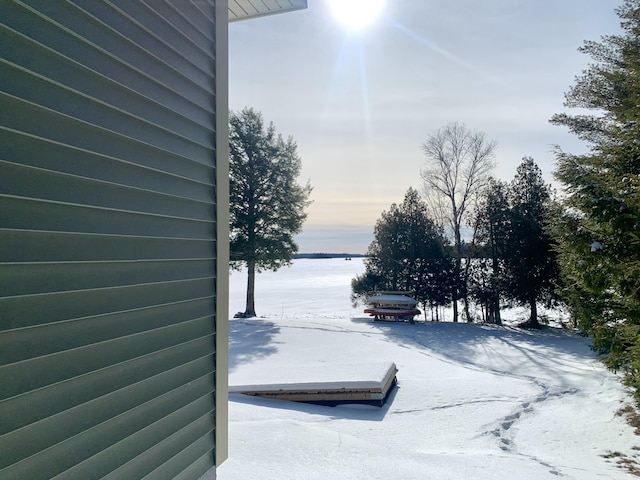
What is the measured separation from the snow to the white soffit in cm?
313

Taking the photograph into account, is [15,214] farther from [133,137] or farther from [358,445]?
[358,445]

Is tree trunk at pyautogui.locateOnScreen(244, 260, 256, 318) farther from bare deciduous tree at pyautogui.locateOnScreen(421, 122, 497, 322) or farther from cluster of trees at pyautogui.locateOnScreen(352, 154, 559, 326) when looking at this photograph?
bare deciduous tree at pyautogui.locateOnScreen(421, 122, 497, 322)

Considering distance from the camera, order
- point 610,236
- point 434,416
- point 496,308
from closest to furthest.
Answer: point 610,236
point 434,416
point 496,308

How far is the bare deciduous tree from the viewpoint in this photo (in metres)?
13.9

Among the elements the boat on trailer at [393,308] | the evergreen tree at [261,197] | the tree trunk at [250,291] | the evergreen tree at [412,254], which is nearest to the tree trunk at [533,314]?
the evergreen tree at [412,254]

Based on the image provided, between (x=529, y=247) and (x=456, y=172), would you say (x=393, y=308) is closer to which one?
(x=529, y=247)

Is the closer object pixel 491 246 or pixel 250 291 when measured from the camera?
pixel 491 246

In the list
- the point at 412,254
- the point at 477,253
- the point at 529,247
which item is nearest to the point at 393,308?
the point at 412,254

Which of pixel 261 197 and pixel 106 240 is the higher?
pixel 261 197

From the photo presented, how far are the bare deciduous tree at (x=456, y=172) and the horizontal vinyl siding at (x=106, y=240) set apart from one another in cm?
1317

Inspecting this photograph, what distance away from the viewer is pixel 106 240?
1229mm

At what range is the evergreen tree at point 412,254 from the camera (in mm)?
13812

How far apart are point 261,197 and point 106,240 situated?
40.3 ft

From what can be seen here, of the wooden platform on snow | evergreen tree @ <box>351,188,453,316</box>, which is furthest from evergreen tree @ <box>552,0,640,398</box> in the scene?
evergreen tree @ <box>351,188,453,316</box>
